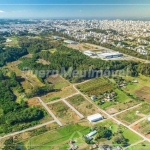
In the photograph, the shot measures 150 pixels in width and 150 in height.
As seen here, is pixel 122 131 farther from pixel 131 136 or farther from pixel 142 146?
pixel 142 146

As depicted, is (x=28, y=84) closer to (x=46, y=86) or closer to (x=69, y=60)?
(x=46, y=86)

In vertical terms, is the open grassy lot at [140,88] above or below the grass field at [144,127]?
above

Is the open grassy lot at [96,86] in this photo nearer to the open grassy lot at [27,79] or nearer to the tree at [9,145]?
the open grassy lot at [27,79]

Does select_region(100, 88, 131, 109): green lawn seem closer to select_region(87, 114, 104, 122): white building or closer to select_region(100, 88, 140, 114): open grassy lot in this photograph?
select_region(100, 88, 140, 114): open grassy lot

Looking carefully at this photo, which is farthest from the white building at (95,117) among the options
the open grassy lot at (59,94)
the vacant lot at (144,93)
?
the vacant lot at (144,93)

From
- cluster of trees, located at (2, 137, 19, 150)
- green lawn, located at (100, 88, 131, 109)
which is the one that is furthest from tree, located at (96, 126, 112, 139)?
cluster of trees, located at (2, 137, 19, 150)

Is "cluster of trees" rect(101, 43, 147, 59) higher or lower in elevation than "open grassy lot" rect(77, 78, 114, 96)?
higher

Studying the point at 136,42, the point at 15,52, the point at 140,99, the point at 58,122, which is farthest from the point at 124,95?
the point at 136,42

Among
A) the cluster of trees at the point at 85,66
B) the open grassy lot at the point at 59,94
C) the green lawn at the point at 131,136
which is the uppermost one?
the cluster of trees at the point at 85,66
